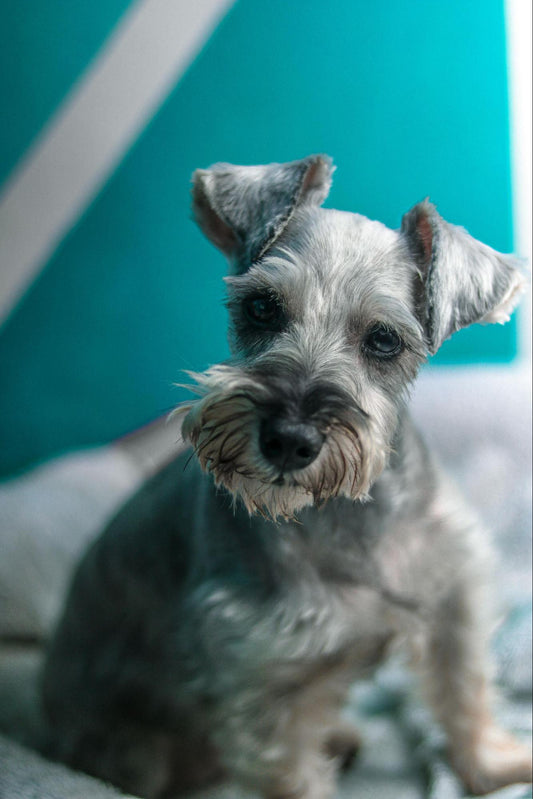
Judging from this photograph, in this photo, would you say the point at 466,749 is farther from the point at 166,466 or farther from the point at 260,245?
the point at 260,245

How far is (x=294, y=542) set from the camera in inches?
48.9

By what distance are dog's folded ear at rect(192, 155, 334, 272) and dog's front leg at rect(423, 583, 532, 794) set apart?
30.9 inches

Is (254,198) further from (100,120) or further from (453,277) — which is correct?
(100,120)

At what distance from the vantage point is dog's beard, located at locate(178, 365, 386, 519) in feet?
3.36

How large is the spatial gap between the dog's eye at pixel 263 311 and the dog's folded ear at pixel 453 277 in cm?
24

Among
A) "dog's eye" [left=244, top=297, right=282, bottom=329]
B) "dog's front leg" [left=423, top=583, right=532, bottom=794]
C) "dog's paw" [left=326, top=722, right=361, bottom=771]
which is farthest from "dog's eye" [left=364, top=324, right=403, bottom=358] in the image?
"dog's paw" [left=326, top=722, right=361, bottom=771]

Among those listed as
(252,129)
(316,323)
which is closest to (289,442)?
(316,323)

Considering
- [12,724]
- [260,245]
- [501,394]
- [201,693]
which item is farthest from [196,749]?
[501,394]

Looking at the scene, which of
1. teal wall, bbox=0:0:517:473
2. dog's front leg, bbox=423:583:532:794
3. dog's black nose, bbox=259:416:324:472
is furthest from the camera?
teal wall, bbox=0:0:517:473

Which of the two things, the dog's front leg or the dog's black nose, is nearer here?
the dog's black nose

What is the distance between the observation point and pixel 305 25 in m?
1.70

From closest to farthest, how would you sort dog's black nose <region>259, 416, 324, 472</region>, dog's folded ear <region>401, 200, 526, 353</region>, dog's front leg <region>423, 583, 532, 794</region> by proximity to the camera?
dog's black nose <region>259, 416, 324, 472</region> < dog's folded ear <region>401, 200, 526, 353</region> < dog's front leg <region>423, 583, 532, 794</region>

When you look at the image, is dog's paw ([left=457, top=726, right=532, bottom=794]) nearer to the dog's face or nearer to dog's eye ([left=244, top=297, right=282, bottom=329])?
the dog's face

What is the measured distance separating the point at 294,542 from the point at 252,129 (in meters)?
1.06
